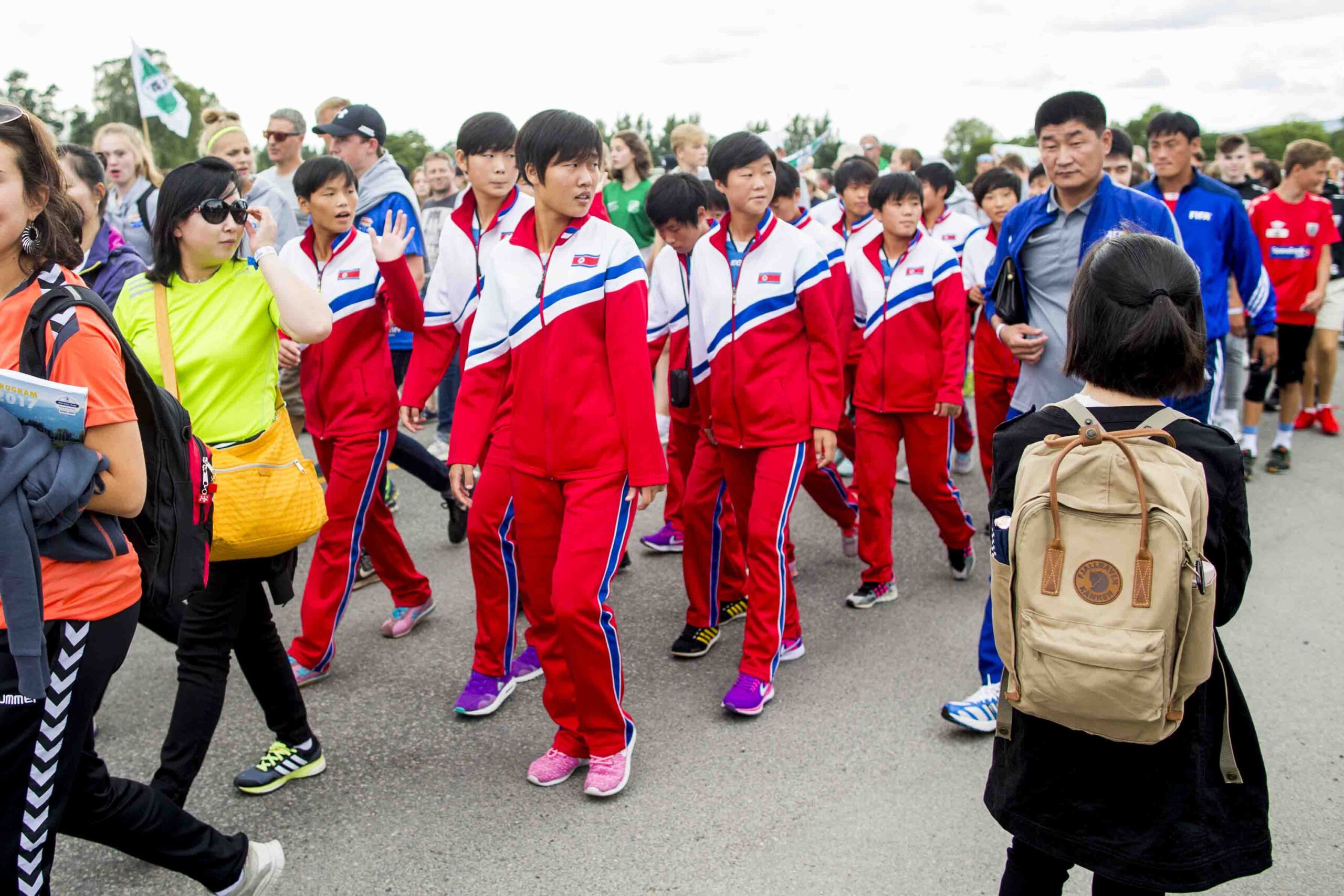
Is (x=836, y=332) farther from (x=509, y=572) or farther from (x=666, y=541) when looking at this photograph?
(x=666, y=541)

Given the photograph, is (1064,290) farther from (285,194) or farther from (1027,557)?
(285,194)

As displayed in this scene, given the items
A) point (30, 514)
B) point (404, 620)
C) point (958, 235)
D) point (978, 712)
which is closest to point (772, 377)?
point (978, 712)

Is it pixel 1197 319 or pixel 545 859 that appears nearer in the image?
pixel 1197 319

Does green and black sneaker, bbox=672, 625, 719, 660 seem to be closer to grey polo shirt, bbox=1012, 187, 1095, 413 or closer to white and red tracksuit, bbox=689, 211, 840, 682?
white and red tracksuit, bbox=689, 211, 840, 682

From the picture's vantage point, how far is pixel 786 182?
6.13 meters

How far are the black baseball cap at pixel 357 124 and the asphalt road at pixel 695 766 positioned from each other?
95.9 inches

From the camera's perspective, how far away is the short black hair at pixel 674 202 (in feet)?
15.6

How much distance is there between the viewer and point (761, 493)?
4.32 m

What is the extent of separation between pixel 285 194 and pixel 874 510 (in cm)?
442

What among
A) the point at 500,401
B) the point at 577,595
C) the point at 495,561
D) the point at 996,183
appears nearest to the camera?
the point at 577,595

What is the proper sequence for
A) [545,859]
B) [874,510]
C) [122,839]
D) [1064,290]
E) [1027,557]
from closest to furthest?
[1027,557], [122,839], [545,859], [1064,290], [874,510]

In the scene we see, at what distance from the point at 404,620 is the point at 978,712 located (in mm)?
2650

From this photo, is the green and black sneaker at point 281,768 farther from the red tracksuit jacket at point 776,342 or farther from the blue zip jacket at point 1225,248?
the blue zip jacket at point 1225,248

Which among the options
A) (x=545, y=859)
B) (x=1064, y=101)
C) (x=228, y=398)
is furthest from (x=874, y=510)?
(x=228, y=398)
